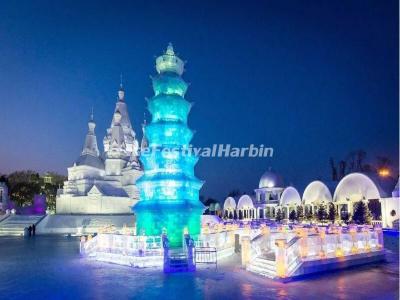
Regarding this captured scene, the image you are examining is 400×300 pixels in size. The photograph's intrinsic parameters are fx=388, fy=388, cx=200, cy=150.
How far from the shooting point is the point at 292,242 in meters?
13.8

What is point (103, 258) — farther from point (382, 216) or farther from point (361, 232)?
point (382, 216)

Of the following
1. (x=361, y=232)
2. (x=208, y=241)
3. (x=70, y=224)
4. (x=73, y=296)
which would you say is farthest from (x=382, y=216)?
(x=70, y=224)

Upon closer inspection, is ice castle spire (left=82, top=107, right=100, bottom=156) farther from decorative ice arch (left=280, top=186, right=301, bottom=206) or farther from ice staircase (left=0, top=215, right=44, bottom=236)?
decorative ice arch (left=280, top=186, right=301, bottom=206)

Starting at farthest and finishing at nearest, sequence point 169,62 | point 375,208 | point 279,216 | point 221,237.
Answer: point 279,216 < point 375,208 < point 169,62 < point 221,237

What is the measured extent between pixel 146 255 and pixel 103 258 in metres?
3.16

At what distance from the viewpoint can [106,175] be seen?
56.0 m

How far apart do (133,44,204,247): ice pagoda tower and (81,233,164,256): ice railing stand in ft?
9.10

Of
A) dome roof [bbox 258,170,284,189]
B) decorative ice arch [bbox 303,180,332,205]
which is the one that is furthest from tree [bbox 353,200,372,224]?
dome roof [bbox 258,170,284,189]

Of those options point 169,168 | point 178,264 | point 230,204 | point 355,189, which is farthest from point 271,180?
point 178,264

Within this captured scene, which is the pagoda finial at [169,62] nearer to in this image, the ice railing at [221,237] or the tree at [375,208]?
the ice railing at [221,237]

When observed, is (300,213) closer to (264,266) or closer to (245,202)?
(245,202)

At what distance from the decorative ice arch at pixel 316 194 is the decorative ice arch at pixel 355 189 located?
241 cm

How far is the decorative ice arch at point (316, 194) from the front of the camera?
45969mm

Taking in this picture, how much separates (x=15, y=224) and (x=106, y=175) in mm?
15271
